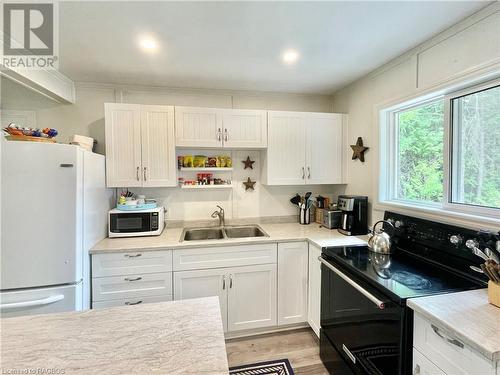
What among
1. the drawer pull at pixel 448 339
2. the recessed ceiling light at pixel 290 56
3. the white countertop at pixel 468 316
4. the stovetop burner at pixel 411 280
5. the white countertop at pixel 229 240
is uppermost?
the recessed ceiling light at pixel 290 56

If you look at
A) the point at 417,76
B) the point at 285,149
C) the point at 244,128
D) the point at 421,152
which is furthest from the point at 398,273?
the point at 244,128

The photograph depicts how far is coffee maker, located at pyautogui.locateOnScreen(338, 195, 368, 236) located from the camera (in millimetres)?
2371

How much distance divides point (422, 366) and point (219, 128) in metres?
2.24

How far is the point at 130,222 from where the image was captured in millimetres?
2307

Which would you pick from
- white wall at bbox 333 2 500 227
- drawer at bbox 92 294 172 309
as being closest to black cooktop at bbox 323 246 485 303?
white wall at bbox 333 2 500 227

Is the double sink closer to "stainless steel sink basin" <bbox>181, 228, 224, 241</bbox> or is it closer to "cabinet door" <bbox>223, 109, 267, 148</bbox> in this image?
"stainless steel sink basin" <bbox>181, 228, 224, 241</bbox>

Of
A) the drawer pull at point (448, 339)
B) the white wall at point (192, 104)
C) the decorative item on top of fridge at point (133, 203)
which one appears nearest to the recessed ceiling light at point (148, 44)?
the white wall at point (192, 104)

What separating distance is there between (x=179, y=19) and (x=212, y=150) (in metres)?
1.38

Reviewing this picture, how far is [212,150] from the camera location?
275 centimetres

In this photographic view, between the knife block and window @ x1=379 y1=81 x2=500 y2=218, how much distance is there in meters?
0.55

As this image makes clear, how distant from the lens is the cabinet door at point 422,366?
1.06 metres

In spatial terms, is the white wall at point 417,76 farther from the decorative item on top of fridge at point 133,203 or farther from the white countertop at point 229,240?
the decorative item on top of fridge at point 133,203

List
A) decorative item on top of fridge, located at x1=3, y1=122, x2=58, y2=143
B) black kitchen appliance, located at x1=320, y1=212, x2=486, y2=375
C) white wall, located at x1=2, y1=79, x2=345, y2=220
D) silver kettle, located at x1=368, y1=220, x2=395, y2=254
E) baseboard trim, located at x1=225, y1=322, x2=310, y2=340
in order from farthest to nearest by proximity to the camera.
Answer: white wall, located at x1=2, y1=79, x2=345, y2=220
baseboard trim, located at x1=225, y1=322, x2=310, y2=340
silver kettle, located at x1=368, y1=220, x2=395, y2=254
decorative item on top of fridge, located at x1=3, y1=122, x2=58, y2=143
black kitchen appliance, located at x1=320, y1=212, x2=486, y2=375

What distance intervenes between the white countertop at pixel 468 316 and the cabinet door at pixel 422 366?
203 millimetres
